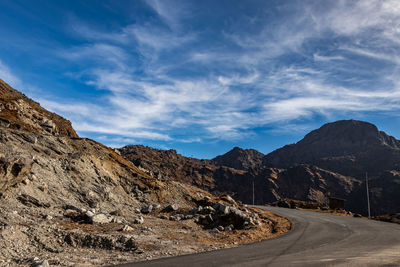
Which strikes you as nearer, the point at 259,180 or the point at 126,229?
the point at 126,229

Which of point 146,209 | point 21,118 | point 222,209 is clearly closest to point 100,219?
point 146,209

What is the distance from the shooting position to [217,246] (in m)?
15.0

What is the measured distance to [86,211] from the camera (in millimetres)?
17500

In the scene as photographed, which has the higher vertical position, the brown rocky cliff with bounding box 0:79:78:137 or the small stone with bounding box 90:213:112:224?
→ the brown rocky cliff with bounding box 0:79:78:137

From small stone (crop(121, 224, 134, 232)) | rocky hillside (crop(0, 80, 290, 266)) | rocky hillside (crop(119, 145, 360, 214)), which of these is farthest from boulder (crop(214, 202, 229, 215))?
rocky hillside (crop(119, 145, 360, 214))

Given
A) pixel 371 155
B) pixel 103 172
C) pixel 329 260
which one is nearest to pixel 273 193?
pixel 371 155

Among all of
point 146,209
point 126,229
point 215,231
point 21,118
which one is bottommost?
point 215,231

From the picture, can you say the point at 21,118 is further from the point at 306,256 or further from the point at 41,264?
the point at 306,256

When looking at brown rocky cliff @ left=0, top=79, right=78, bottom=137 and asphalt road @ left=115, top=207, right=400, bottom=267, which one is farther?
brown rocky cliff @ left=0, top=79, right=78, bottom=137

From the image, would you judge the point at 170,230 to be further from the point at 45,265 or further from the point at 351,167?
the point at 351,167

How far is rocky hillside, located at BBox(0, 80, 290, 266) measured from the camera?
39.3ft

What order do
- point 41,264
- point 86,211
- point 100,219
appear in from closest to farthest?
point 41,264 → point 100,219 → point 86,211

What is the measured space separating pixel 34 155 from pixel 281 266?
777 inches

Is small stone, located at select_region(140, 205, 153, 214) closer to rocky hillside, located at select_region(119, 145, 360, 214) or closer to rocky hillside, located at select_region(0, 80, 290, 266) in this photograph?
rocky hillside, located at select_region(0, 80, 290, 266)
